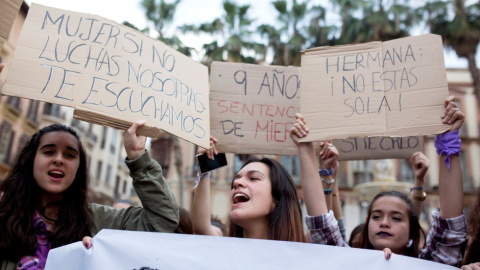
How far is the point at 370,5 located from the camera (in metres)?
20.0

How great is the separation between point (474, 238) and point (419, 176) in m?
0.78

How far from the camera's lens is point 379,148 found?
3508 millimetres

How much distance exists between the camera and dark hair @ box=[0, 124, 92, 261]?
2.36m

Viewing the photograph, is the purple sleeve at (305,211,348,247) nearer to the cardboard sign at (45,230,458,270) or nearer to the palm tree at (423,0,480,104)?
the cardboard sign at (45,230,458,270)

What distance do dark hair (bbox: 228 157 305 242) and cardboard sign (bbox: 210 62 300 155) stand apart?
0.22 m

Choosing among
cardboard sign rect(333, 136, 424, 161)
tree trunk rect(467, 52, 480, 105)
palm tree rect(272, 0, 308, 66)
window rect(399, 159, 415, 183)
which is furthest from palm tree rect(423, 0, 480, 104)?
cardboard sign rect(333, 136, 424, 161)

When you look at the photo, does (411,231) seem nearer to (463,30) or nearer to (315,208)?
(315,208)

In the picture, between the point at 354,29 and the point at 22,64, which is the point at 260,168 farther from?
the point at 354,29

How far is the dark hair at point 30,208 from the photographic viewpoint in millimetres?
2355

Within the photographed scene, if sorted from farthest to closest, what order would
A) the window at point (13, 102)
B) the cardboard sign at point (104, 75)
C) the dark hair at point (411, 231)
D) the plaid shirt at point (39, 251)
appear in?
the window at point (13, 102) → the dark hair at point (411, 231) → the cardboard sign at point (104, 75) → the plaid shirt at point (39, 251)

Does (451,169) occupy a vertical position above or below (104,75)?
below

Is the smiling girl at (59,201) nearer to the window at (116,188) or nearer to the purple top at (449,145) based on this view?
the purple top at (449,145)

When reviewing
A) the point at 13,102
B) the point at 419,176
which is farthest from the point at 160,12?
the point at 419,176

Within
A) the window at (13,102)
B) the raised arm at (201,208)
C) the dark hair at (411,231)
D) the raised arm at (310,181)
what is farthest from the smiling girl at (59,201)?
the window at (13,102)
